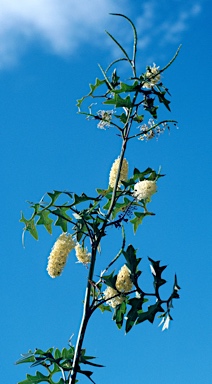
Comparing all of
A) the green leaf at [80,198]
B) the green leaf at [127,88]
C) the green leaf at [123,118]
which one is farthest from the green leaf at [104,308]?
the green leaf at [127,88]

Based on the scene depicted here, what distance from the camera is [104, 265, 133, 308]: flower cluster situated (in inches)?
118

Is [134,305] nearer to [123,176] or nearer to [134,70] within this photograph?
[123,176]

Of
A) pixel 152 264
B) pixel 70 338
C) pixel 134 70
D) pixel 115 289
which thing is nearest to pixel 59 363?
pixel 70 338

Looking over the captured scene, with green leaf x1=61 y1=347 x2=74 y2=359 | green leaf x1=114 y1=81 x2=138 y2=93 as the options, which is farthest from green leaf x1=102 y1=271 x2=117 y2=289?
green leaf x1=114 y1=81 x2=138 y2=93

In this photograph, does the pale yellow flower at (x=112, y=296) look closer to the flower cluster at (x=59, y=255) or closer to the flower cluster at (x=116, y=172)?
the flower cluster at (x=59, y=255)

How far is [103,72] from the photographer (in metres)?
3.25

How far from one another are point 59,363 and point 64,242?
0.55m

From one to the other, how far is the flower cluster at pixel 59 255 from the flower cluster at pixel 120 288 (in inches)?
9.5

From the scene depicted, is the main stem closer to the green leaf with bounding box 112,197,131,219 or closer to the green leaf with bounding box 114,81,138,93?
the green leaf with bounding box 112,197,131,219

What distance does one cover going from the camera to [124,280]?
2988mm

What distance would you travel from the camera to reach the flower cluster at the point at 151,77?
10.1 ft

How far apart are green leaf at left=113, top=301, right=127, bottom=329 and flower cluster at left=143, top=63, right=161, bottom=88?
1022 millimetres

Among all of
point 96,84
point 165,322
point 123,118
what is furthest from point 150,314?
point 96,84

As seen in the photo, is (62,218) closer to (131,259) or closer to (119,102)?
(131,259)
